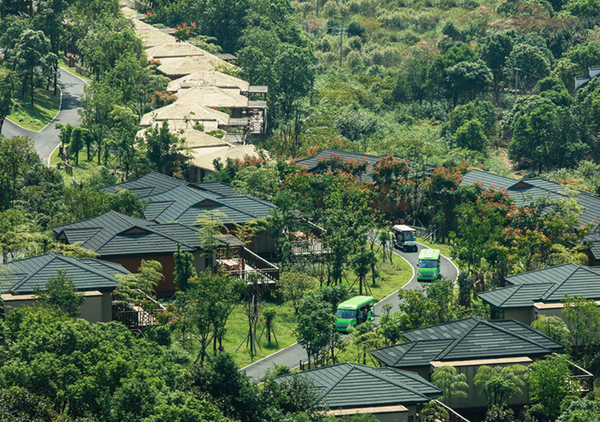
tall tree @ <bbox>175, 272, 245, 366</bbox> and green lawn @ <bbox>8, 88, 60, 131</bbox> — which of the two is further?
green lawn @ <bbox>8, 88, 60, 131</bbox>

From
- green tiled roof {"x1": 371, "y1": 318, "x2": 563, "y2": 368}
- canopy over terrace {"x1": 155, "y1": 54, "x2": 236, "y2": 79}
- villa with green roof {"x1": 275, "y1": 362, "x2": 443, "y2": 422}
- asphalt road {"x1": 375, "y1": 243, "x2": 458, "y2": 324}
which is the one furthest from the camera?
canopy over terrace {"x1": 155, "y1": 54, "x2": 236, "y2": 79}

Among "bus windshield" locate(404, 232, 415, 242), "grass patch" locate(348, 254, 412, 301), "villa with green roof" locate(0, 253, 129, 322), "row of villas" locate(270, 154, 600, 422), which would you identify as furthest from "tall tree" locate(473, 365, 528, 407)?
"bus windshield" locate(404, 232, 415, 242)

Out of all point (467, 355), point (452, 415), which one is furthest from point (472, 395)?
point (452, 415)

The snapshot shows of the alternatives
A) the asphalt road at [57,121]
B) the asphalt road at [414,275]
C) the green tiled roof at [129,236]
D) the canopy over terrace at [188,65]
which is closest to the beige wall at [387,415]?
the asphalt road at [414,275]

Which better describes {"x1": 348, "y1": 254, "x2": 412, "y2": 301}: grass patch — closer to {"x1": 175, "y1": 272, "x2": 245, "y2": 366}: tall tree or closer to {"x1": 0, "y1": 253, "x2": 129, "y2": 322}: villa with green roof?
{"x1": 175, "y1": 272, "x2": 245, "y2": 366}: tall tree

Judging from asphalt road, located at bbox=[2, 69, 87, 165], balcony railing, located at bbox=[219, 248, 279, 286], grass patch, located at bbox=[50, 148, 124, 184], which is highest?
balcony railing, located at bbox=[219, 248, 279, 286]

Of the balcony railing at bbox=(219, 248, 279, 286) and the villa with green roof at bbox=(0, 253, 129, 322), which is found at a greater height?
the villa with green roof at bbox=(0, 253, 129, 322)

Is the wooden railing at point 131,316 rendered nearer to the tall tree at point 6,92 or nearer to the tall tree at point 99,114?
the tall tree at point 99,114
